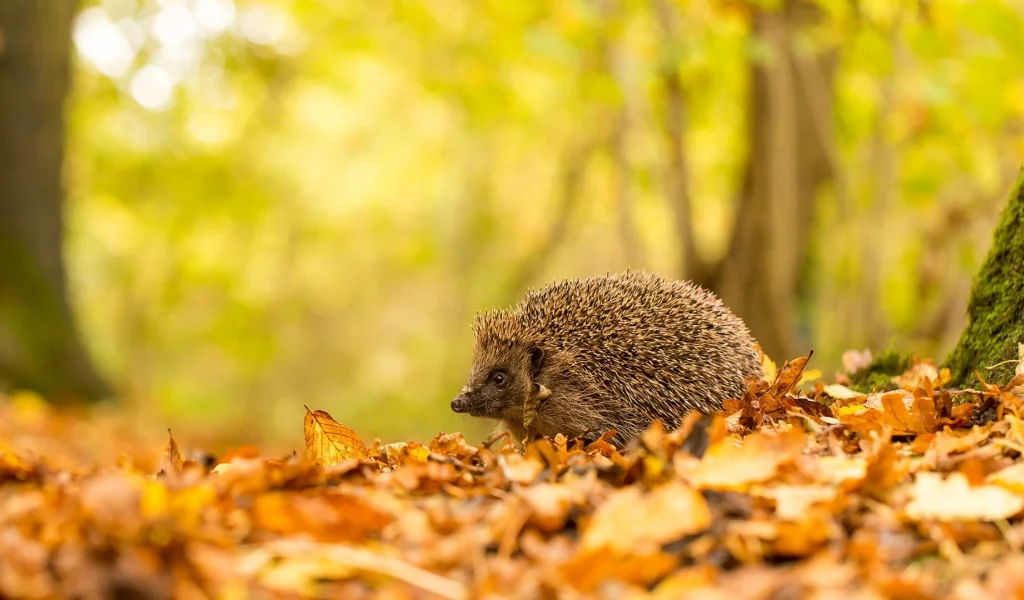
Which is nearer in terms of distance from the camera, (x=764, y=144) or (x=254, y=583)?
(x=254, y=583)

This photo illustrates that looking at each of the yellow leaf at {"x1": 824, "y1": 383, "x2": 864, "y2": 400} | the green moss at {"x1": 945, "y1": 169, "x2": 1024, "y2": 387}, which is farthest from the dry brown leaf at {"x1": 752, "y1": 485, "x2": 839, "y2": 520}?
the green moss at {"x1": 945, "y1": 169, "x2": 1024, "y2": 387}

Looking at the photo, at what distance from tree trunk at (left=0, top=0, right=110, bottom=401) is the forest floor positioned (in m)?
9.68

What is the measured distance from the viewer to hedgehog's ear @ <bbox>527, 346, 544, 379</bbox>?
5.05m

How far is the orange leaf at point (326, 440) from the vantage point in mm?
3684

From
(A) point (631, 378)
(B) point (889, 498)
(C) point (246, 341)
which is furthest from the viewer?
(C) point (246, 341)

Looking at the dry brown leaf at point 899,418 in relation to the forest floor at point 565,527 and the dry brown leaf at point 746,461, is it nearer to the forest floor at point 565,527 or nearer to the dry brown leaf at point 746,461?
the forest floor at point 565,527

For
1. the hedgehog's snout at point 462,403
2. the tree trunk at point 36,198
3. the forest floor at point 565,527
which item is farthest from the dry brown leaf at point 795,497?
the tree trunk at point 36,198

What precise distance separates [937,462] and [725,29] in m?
10.1

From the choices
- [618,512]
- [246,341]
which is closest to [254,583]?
[618,512]

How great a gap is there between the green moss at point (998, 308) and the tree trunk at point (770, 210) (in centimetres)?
565

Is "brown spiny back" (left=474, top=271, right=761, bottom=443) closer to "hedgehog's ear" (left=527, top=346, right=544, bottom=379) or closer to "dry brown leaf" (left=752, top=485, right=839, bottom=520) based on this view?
"hedgehog's ear" (left=527, top=346, right=544, bottom=379)

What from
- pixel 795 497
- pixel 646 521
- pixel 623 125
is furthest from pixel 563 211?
pixel 646 521

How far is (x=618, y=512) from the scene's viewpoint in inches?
89.5

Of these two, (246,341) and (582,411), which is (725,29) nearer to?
(582,411)
